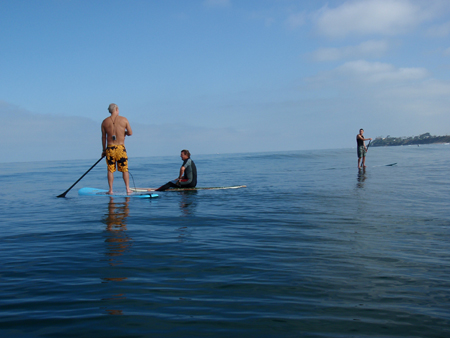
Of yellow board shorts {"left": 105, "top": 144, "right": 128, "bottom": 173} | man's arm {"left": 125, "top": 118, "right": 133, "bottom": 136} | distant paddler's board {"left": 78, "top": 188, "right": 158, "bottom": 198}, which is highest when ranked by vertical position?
man's arm {"left": 125, "top": 118, "right": 133, "bottom": 136}

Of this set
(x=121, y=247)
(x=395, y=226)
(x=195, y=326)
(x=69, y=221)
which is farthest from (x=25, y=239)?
(x=395, y=226)

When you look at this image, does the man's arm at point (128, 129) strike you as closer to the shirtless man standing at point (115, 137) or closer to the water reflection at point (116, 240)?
the shirtless man standing at point (115, 137)

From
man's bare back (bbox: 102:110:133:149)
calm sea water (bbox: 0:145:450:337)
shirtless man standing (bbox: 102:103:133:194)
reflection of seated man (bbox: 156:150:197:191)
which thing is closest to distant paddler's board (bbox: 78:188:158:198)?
shirtless man standing (bbox: 102:103:133:194)

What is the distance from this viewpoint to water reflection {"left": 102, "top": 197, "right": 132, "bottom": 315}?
3496mm

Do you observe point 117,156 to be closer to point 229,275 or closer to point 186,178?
point 186,178

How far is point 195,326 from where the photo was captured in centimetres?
257

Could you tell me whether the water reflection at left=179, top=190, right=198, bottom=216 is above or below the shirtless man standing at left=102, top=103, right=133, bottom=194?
below

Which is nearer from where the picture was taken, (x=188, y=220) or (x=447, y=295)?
(x=447, y=295)

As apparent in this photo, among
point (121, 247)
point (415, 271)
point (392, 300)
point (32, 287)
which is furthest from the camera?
point (121, 247)

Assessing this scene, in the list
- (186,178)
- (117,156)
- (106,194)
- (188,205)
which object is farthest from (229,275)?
(186,178)

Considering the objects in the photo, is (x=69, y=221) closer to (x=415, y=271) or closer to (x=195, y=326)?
(x=195, y=326)

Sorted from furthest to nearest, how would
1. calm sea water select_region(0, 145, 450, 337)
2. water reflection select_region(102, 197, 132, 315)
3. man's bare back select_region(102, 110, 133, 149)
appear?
man's bare back select_region(102, 110, 133, 149), water reflection select_region(102, 197, 132, 315), calm sea water select_region(0, 145, 450, 337)

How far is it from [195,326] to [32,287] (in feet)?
6.14

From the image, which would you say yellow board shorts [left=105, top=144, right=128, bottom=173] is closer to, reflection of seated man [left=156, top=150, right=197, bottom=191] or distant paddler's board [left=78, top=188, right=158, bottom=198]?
distant paddler's board [left=78, top=188, right=158, bottom=198]
